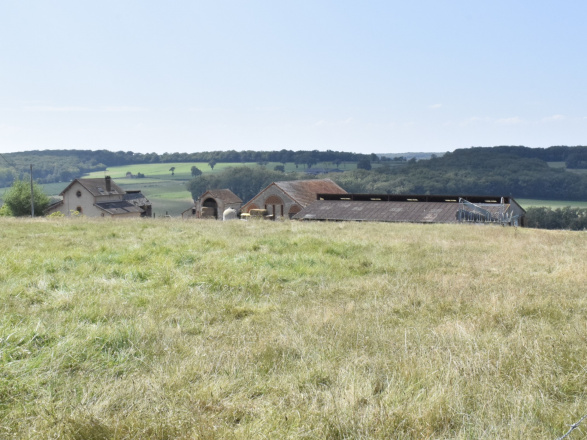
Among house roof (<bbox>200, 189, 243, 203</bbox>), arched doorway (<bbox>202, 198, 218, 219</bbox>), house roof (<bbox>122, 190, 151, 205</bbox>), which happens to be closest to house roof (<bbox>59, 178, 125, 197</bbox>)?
house roof (<bbox>122, 190, 151, 205</bbox>)

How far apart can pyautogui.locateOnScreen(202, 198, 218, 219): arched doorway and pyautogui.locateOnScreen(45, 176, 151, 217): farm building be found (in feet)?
37.9

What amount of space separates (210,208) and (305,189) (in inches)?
561

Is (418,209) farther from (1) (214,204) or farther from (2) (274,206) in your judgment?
(1) (214,204)

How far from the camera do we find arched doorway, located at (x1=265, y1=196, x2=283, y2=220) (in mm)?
62188

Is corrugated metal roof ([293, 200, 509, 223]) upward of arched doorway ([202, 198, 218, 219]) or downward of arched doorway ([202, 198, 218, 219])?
upward

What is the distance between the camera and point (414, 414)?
159 inches

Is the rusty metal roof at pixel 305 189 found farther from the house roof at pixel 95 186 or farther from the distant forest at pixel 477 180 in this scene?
the distant forest at pixel 477 180

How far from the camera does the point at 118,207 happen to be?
244ft

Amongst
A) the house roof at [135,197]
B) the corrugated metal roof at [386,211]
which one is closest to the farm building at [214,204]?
the house roof at [135,197]

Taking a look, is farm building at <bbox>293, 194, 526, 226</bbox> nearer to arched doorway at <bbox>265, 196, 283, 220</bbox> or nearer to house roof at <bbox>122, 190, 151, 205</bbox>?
arched doorway at <bbox>265, 196, 283, 220</bbox>

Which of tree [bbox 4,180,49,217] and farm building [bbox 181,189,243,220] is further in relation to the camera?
tree [bbox 4,180,49,217]

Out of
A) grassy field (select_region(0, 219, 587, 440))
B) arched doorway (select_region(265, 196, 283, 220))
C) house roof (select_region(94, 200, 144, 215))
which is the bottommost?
house roof (select_region(94, 200, 144, 215))

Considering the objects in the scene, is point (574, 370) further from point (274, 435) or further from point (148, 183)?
point (148, 183)

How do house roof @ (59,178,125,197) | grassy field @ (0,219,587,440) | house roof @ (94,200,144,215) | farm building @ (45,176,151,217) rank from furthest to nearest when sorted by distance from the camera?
house roof @ (59,178,125,197)
farm building @ (45,176,151,217)
house roof @ (94,200,144,215)
grassy field @ (0,219,587,440)
